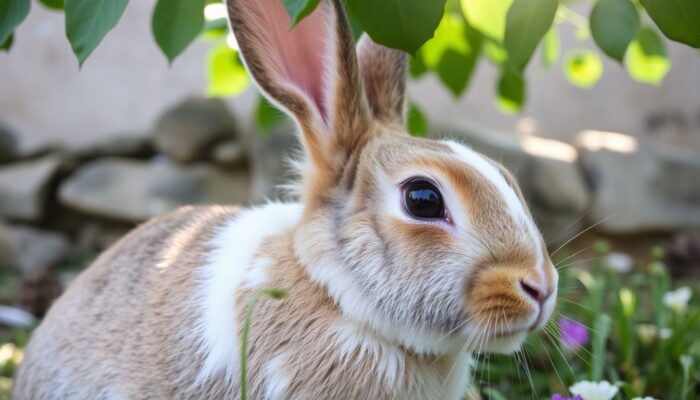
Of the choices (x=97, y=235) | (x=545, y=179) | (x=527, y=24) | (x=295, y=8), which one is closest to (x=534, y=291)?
(x=527, y=24)

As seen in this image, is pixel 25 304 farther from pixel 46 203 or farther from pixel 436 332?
pixel 436 332

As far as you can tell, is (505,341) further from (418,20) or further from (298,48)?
(298,48)

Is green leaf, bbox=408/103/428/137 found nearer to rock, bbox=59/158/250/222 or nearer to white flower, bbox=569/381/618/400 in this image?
white flower, bbox=569/381/618/400

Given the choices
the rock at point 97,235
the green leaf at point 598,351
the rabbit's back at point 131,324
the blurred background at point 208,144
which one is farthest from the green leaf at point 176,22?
the rock at point 97,235

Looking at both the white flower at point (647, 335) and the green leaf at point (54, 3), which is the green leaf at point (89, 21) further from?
the white flower at point (647, 335)

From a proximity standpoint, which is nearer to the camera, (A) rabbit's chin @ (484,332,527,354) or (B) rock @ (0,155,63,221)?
(A) rabbit's chin @ (484,332,527,354)

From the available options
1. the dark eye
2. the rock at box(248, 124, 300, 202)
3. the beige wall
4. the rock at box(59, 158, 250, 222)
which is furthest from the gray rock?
the dark eye
